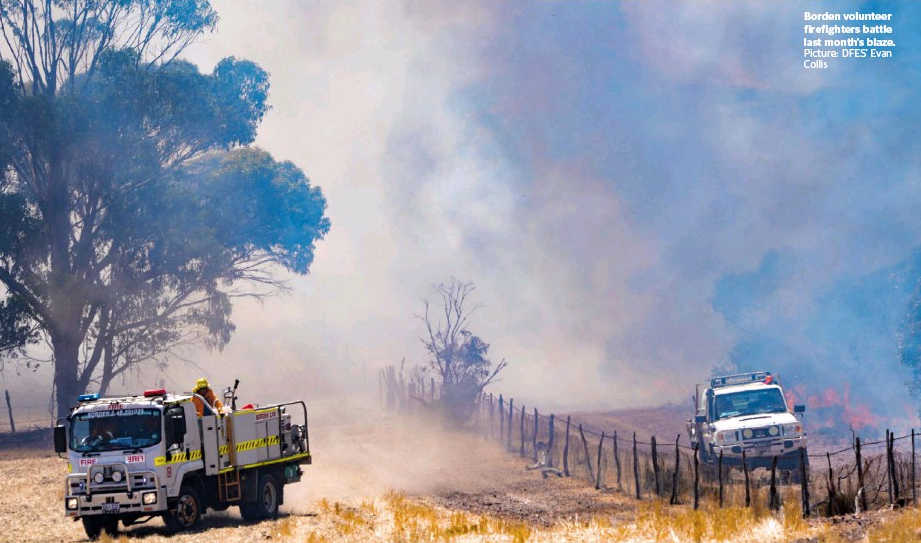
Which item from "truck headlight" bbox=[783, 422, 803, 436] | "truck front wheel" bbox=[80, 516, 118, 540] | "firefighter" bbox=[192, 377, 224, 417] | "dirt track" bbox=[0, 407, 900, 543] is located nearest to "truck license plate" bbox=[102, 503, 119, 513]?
"truck front wheel" bbox=[80, 516, 118, 540]

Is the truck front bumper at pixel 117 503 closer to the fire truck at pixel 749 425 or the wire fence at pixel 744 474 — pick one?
the wire fence at pixel 744 474

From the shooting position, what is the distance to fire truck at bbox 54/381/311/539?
64.4 feet

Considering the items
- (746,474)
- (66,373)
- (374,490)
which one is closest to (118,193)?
(66,373)

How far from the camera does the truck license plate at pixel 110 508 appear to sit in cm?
1956

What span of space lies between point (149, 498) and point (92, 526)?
1.58m

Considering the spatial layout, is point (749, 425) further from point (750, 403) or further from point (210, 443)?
point (210, 443)

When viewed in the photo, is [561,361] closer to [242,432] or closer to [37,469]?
[37,469]

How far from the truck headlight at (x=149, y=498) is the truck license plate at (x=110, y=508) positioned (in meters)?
0.53

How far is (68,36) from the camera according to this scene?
157 feet

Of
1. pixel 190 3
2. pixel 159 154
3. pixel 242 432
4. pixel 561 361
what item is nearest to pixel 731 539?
pixel 242 432

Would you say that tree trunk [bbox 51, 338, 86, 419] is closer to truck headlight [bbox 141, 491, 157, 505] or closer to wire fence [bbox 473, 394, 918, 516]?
wire fence [bbox 473, 394, 918, 516]

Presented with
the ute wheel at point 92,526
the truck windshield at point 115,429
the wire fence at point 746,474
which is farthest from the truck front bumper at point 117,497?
the wire fence at point 746,474

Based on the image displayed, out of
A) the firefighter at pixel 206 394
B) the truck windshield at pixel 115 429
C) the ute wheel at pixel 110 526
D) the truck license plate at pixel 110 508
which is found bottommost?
the ute wheel at pixel 110 526

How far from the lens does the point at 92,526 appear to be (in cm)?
2020
